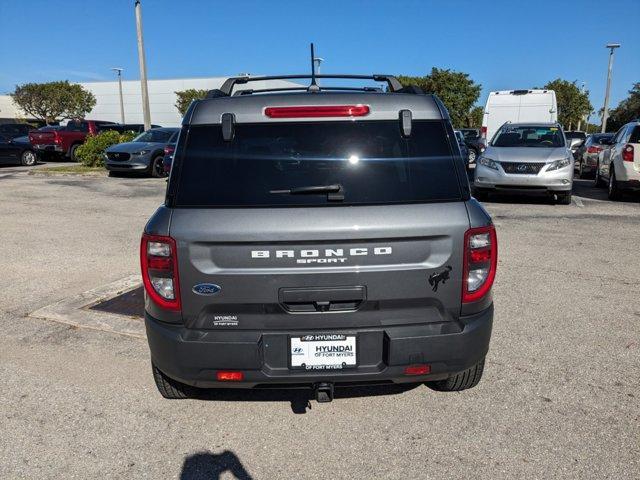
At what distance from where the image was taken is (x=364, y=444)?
9.53ft

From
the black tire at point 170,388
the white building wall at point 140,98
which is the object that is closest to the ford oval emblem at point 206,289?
the black tire at point 170,388

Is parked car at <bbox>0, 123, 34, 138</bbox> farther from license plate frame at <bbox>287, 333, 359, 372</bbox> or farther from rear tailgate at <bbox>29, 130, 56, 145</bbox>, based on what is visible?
license plate frame at <bbox>287, 333, 359, 372</bbox>

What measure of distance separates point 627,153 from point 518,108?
6.29 meters

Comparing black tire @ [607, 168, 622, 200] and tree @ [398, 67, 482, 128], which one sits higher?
tree @ [398, 67, 482, 128]

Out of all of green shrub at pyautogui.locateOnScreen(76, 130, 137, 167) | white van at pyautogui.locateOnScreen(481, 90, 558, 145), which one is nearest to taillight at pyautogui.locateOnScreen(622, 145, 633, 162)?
white van at pyautogui.locateOnScreen(481, 90, 558, 145)

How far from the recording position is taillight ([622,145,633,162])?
1118 cm

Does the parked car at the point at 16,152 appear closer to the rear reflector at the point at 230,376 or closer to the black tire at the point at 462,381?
the rear reflector at the point at 230,376

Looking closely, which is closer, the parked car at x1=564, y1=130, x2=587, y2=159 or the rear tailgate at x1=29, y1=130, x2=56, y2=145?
the parked car at x1=564, y1=130, x2=587, y2=159

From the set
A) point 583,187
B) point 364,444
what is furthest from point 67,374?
point 583,187

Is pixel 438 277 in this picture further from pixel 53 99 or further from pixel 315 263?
pixel 53 99

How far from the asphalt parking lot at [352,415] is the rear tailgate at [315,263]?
72 centimetres

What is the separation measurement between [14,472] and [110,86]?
68327 millimetres

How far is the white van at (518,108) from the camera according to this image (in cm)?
1673

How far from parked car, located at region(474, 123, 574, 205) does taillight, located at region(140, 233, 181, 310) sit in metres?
9.52
